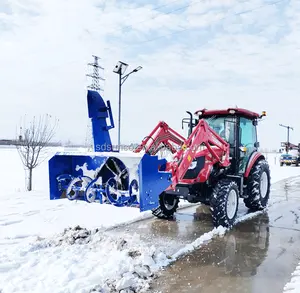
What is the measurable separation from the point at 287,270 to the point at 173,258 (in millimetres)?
1538

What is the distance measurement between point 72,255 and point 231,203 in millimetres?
3450

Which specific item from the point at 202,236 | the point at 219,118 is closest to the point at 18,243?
the point at 202,236

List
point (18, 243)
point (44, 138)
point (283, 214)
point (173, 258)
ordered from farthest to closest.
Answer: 1. point (44, 138)
2. point (283, 214)
3. point (18, 243)
4. point (173, 258)

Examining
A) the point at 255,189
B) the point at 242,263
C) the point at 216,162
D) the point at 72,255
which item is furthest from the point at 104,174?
the point at 255,189

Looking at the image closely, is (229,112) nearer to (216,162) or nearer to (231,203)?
(216,162)

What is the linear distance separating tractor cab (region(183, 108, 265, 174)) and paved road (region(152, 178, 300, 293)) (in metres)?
1.37

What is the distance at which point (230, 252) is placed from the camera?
5047 millimetres

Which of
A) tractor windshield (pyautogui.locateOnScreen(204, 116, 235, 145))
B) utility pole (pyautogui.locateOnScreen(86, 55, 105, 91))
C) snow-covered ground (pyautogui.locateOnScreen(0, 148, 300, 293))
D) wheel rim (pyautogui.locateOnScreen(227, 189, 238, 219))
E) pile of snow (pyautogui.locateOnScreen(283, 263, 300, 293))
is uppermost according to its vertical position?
utility pole (pyautogui.locateOnScreen(86, 55, 105, 91))

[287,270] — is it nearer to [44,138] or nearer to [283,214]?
[283,214]

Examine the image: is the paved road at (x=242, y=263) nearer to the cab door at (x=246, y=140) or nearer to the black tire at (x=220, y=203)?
the black tire at (x=220, y=203)

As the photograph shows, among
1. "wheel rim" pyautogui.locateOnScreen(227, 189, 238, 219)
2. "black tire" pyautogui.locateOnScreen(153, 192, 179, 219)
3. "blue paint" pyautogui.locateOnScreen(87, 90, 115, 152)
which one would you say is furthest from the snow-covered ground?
"blue paint" pyautogui.locateOnScreen(87, 90, 115, 152)

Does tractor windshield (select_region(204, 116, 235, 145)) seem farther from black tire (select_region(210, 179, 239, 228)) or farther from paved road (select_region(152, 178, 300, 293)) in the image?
paved road (select_region(152, 178, 300, 293))

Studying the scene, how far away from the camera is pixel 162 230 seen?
621 cm

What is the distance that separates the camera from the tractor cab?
706 cm
